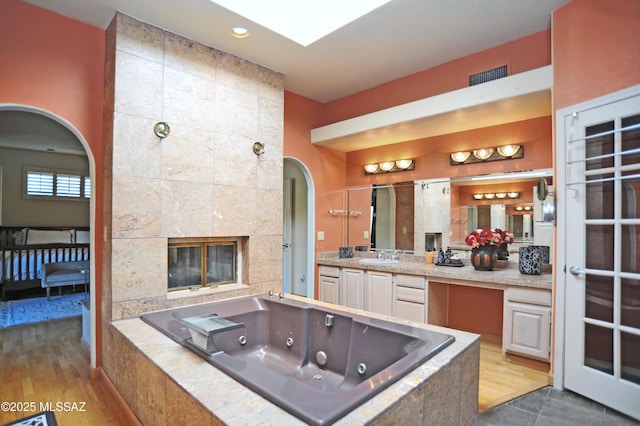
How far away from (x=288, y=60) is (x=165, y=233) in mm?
2032

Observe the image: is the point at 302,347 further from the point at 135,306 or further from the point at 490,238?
the point at 490,238

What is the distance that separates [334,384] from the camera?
2.28 meters

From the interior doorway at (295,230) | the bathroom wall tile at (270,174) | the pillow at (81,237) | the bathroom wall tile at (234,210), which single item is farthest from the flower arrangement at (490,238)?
the pillow at (81,237)

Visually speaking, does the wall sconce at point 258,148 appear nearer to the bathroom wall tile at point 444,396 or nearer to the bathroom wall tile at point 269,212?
the bathroom wall tile at point 269,212

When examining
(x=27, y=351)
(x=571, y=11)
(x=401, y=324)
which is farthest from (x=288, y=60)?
(x=27, y=351)

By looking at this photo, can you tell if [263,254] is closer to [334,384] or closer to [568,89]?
[334,384]

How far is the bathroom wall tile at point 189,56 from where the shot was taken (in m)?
2.79

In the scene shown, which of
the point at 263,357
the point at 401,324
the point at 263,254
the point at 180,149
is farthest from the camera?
the point at 263,254

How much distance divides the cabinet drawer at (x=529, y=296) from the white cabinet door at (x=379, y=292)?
3.74 feet

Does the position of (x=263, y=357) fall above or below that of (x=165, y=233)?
below

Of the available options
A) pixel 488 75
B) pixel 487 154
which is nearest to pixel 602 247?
pixel 487 154

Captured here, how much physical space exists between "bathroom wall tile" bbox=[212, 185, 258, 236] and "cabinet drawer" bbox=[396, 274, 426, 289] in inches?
63.0

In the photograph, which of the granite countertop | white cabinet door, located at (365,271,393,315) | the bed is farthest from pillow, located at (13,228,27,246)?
white cabinet door, located at (365,271,393,315)

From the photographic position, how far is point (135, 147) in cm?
260
